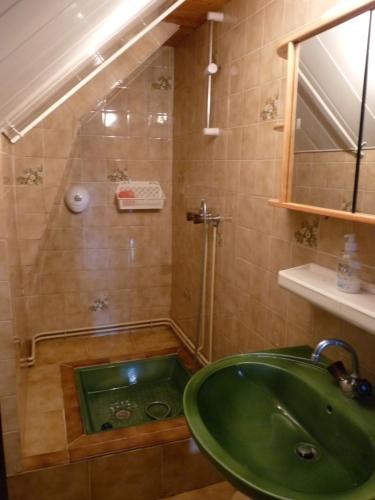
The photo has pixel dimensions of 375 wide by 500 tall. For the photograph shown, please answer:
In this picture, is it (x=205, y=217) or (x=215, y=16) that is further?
(x=205, y=217)

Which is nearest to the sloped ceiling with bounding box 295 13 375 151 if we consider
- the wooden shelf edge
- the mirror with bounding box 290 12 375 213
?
the mirror with bounding box 290 12 375 213

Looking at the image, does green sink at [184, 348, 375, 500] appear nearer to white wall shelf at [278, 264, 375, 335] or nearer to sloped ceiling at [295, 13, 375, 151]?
white wall shelf at [278, 264, 375, 335]

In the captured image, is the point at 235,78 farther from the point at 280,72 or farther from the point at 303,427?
the point at 303,427

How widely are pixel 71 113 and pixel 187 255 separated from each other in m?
1.14

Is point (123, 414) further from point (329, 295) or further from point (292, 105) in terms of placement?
point (292, 105)

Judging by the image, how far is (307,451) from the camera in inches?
44.8

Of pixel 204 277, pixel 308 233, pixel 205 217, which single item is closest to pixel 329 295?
pixel 308 233

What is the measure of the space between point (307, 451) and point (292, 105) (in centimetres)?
112

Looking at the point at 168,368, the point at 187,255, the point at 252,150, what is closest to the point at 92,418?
the point at 168,368

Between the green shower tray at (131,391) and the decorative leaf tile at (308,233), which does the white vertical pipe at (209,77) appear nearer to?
the decorative leaf tile at (308,233)

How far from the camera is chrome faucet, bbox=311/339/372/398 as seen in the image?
1117 millimetres

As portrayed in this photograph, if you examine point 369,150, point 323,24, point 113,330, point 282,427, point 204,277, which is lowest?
point 113,330

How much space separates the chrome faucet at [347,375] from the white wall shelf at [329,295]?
0.09 meters

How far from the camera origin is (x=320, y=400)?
119 centimetres
